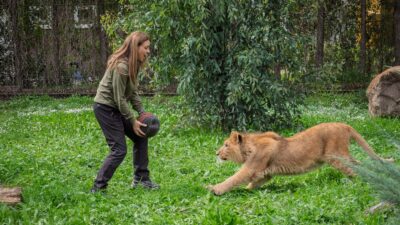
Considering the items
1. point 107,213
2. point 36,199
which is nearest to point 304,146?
point 107,213

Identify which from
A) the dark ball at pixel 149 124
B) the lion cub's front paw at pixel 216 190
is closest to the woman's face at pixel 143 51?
the dark ball at pixel 149 124

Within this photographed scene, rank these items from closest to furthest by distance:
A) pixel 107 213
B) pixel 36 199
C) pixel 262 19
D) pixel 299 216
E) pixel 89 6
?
pixel 299 216 → pixel 107 213 → pixel 36 199 → pixel 262 19 → pixel 89 6

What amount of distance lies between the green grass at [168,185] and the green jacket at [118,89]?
3.17ft

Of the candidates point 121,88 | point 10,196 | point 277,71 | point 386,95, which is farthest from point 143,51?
point 386,95

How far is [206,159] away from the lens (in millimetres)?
9367

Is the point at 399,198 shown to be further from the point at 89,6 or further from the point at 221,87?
the point at 89,6

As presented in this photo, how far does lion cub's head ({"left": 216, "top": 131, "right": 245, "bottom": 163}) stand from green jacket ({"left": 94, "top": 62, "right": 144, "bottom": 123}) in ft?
3.62

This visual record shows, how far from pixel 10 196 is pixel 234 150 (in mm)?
2447

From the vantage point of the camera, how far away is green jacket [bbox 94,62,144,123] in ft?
23.6

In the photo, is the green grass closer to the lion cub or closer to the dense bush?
the lion cub

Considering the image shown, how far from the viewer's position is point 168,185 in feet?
25.9

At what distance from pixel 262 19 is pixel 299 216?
20.0ft

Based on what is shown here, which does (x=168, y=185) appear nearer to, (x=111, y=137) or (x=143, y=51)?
(x=111, y=137)

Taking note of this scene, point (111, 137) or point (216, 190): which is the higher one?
point (111, 137)
